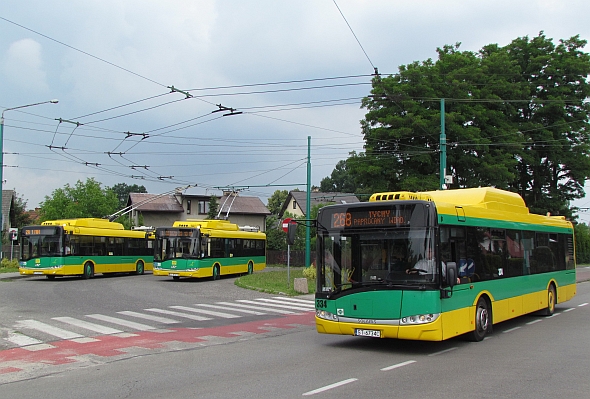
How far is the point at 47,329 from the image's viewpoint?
45.5 ft

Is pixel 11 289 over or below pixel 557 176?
below

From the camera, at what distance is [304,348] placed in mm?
11141

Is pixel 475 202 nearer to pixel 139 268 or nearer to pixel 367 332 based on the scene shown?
pixel 367 332

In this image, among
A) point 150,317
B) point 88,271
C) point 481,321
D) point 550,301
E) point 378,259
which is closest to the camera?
point 378,259

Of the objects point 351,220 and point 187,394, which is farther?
point 351,220

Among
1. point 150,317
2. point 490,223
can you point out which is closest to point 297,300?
point 150,317

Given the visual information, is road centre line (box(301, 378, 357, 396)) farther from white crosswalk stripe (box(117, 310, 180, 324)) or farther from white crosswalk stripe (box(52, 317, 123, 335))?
white crosswalk stripe (box(117, 310, 180, 324))

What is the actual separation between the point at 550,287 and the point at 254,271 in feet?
82.7

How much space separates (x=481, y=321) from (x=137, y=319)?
900 cm

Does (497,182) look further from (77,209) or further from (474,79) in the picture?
(77,209)

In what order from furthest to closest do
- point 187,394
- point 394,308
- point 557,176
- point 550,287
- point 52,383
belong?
point 557,176
point 550,287
point 394,308
point 52,383
point 187,394

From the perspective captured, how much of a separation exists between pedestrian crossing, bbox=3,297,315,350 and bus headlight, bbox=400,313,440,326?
6.67 m

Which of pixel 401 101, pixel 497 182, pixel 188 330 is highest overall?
pixel 401 101

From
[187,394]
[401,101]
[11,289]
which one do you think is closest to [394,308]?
[187,394]
